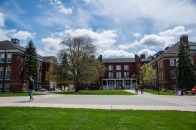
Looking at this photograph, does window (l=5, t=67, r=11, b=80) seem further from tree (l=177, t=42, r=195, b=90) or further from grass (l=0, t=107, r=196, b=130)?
grass (l=0, t=107, r=196, b=130)

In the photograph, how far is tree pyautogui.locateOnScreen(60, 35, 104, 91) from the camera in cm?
4309

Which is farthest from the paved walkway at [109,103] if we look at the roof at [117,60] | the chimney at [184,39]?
the roof at [117,60]

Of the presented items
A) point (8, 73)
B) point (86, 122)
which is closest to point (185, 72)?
point (86, 122)

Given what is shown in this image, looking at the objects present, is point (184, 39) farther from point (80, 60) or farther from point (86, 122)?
point (86, 122)

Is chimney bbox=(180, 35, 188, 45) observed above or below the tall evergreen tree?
above

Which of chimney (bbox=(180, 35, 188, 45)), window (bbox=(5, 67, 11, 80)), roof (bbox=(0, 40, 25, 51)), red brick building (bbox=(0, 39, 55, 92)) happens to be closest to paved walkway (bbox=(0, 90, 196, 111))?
red brick building (bbox=(0, 39, 55, 92))

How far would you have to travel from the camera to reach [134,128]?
6.39 metres

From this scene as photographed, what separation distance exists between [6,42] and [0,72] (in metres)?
7.57

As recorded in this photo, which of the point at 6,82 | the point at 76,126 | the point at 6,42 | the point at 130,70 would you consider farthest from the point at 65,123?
the point at 130,70

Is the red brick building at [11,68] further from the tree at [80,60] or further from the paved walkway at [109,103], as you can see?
the paved walkway at [109,103]

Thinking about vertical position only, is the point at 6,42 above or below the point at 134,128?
above

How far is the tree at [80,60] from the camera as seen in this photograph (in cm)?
4309

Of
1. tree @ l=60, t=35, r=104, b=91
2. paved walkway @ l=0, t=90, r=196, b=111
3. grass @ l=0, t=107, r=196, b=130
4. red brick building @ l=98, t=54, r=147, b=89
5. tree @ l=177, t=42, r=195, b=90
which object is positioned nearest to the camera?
grass @ l=0, t=107, r=196, b=130

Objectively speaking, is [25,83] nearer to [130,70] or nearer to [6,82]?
[6,82]
